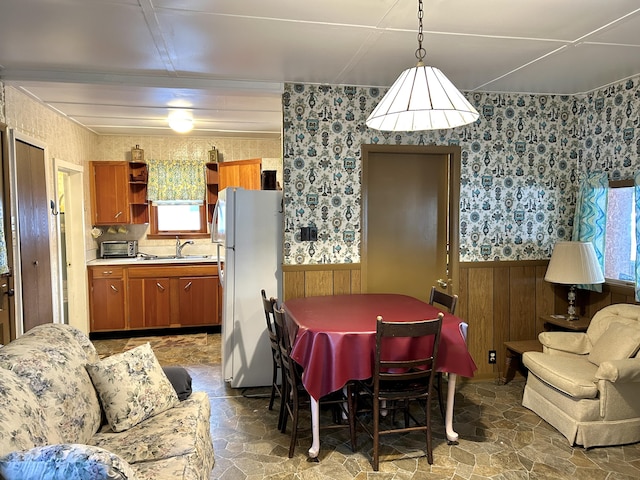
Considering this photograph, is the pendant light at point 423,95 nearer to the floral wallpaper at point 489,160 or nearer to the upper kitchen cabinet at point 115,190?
the floral wallpaper at point 489,160

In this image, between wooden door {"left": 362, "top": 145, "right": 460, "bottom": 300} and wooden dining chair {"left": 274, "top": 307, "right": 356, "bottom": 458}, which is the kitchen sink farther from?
wooden dining chair {"left": 274, "top": 307, "right": 356, "bottom": 458}

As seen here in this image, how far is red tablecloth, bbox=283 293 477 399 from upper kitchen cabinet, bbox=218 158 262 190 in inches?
110

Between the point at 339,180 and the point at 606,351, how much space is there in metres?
2.34

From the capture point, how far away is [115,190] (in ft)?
19.2

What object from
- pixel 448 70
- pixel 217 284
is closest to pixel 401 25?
pixel 448 70

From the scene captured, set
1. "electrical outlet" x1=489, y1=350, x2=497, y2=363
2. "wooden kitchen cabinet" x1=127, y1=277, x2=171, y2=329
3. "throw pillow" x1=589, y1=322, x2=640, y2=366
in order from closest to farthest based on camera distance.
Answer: "throw pillow" x1=589, y1=322, x2=640, y2=366
"electrical outlet" x1=489, y1=350, x2=497, y2=363
"wooden kitchen cabinet" x1=127, y1=277, x2=171, y2=329

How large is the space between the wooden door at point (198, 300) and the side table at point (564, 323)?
12.2 ft

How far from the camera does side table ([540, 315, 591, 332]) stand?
3758 mm

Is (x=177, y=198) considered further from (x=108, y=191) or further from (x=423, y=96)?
(x=423, y=96)

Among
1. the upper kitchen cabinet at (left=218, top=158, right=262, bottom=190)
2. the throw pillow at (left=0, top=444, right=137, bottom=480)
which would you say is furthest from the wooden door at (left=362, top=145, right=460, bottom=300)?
the throw pillow at (left=0, top=444, right=137, bottom=480)

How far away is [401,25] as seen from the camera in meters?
2.60

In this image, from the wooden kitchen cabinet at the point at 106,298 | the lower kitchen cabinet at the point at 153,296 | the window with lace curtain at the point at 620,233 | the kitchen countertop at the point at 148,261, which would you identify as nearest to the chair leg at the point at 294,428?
the window with lace curtain at the point at 620,233

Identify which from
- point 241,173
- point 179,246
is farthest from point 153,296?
point 241,173

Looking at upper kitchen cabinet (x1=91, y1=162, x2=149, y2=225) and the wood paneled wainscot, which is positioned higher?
upper kitchen cabinet (x1=91, y1=162, x2=149, y2=225)
